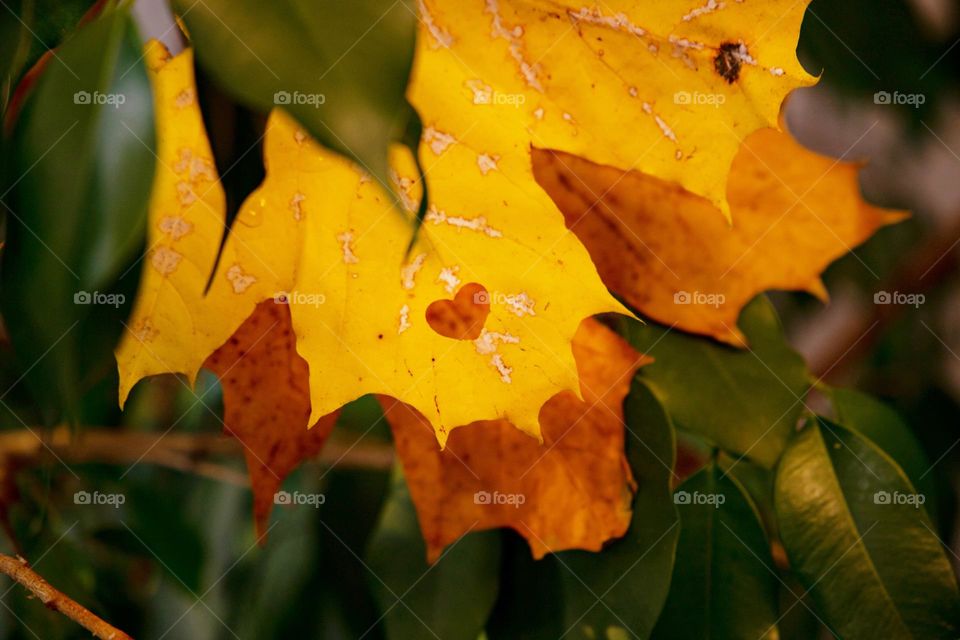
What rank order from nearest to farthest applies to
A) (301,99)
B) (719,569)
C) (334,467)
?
(301,99)
(719,569)
(334,467)

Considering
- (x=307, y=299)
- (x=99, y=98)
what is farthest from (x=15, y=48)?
(x=307, y=299)

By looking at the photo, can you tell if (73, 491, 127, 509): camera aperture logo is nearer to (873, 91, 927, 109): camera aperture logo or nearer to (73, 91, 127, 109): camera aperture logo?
(73, 91, 127, 109): camera aperture logo

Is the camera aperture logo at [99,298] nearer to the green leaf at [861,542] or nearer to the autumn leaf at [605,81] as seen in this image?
the autumn leaf at [605,81]

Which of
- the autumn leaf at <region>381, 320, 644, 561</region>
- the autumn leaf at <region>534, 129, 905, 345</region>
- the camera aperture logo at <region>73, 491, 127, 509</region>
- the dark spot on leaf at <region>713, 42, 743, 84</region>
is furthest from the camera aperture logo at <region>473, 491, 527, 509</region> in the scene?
the camera aperture logo at <region>73, 491, 127, 509</region>

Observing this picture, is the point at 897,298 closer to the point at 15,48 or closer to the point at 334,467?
the point at 334,467

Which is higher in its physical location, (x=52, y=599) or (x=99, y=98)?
(x=99, y=98)

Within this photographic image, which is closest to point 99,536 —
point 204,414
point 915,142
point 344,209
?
point 204,414
